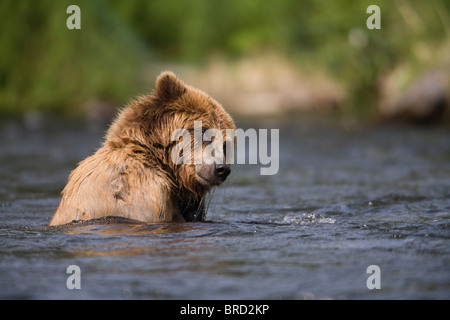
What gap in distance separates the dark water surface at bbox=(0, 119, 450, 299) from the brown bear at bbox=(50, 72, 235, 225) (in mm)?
183

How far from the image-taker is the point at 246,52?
3319cm

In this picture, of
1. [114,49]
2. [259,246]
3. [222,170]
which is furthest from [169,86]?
[114,49]

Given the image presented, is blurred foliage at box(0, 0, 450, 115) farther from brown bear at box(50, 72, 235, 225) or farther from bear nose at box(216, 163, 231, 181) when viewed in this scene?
bear nose at box(216, 163, 231, 181)

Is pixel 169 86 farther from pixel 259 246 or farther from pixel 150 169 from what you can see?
pixel 259 246

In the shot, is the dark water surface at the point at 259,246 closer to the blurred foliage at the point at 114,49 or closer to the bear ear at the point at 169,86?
the bear ear at the point at 169,86

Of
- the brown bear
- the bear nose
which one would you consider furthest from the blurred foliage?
the bear nose

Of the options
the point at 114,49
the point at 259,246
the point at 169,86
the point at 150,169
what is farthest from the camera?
the point at 114,49

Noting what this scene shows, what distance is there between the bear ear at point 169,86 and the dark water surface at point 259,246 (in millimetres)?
1249

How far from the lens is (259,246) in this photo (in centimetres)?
621

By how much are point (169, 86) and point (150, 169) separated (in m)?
0.86

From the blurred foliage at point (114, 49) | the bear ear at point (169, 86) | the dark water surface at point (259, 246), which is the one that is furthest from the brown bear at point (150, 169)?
the blurred foliage at point (114, 49)
